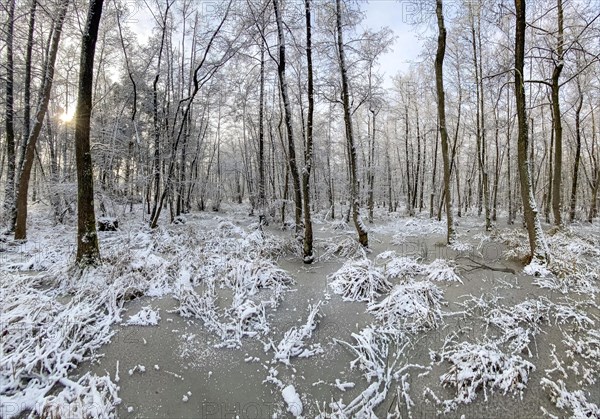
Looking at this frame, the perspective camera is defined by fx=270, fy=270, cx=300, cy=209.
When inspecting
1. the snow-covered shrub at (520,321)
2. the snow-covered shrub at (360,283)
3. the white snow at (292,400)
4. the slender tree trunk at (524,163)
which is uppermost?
the slender tree trunk at (524,163)

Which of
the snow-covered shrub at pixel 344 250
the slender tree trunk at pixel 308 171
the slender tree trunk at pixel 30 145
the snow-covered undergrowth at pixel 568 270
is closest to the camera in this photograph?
the snow-covered undergrowth at pixel 568 270

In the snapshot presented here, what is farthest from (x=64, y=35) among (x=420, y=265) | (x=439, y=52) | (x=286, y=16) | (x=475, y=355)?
(x=475, y=355)

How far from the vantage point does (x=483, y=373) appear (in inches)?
116

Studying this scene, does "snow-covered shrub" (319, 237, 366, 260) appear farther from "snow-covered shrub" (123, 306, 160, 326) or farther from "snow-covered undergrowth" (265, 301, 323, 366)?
"snow-covered shrub" (123, 306, 160, 326)

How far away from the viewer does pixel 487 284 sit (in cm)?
488

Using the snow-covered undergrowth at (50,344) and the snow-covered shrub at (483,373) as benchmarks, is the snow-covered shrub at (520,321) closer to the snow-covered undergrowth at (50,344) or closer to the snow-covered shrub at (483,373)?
the snow-covered shrub at (483,373)

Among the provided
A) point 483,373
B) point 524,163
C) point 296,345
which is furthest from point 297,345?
point 524,163

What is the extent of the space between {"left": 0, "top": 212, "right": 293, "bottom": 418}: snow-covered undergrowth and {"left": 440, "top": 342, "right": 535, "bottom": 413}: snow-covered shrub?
7.89 feet

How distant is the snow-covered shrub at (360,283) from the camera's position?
4684 millimetres

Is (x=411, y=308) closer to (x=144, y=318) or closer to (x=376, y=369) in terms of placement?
(x=376, y=369)

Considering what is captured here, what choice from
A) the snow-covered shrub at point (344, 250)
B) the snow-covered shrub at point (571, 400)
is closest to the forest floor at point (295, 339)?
the snow-covered shrub at point (571, 400)

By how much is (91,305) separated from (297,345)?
300 centimetres

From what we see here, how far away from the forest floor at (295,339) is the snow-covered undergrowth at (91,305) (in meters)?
0.02

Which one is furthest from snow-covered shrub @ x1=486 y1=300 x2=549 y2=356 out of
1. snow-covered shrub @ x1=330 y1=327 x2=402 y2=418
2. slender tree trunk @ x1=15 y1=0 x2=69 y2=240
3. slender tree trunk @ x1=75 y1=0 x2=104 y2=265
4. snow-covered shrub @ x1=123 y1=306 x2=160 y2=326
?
slender tree trunk @ x1=15 y1=0 x2=69 y2=240
